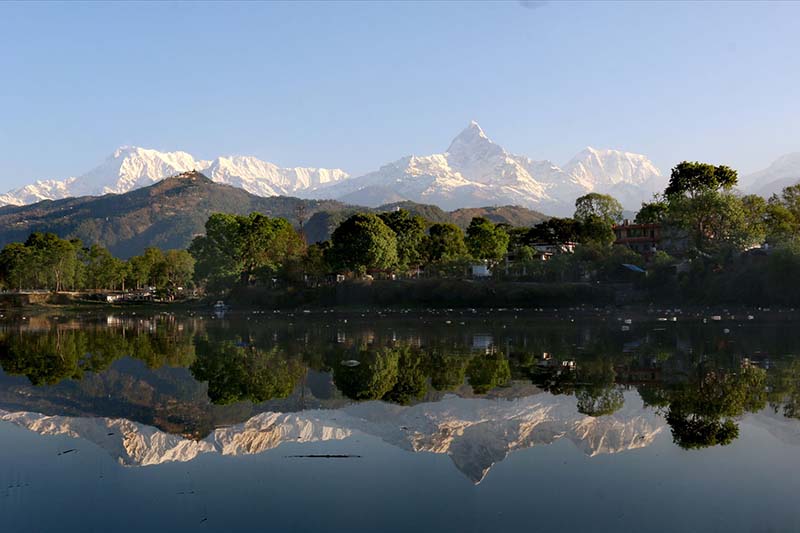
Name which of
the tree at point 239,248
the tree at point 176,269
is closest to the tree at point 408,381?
the tree at point 239,248

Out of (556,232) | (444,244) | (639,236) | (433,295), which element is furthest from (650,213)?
(433,295)

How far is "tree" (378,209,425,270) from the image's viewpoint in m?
130

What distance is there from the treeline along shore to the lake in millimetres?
56448

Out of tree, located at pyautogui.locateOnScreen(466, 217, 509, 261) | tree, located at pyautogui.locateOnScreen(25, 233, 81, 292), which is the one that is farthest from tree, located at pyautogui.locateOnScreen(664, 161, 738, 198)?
tree, located at pyautogui.locateOnScreen(25, 233, 81, 292)

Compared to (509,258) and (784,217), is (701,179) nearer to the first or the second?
(784,217)

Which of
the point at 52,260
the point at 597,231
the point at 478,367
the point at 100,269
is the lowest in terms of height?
the point at 478,367

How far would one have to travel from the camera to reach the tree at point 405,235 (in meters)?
130

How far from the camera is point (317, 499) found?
13.2m

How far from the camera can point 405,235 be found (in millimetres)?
131875

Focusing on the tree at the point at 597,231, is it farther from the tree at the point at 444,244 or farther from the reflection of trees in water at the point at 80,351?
Result: the reflection of trees in water at the point at 80,351

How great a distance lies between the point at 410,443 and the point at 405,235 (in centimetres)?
11450

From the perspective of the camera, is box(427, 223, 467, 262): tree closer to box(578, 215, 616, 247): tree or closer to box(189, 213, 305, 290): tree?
box(578, 215, 616, 247): tree

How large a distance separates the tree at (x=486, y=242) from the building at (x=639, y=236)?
2541 cm

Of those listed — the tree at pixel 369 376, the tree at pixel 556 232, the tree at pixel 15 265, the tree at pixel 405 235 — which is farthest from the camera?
the tree at pixel 15 265
